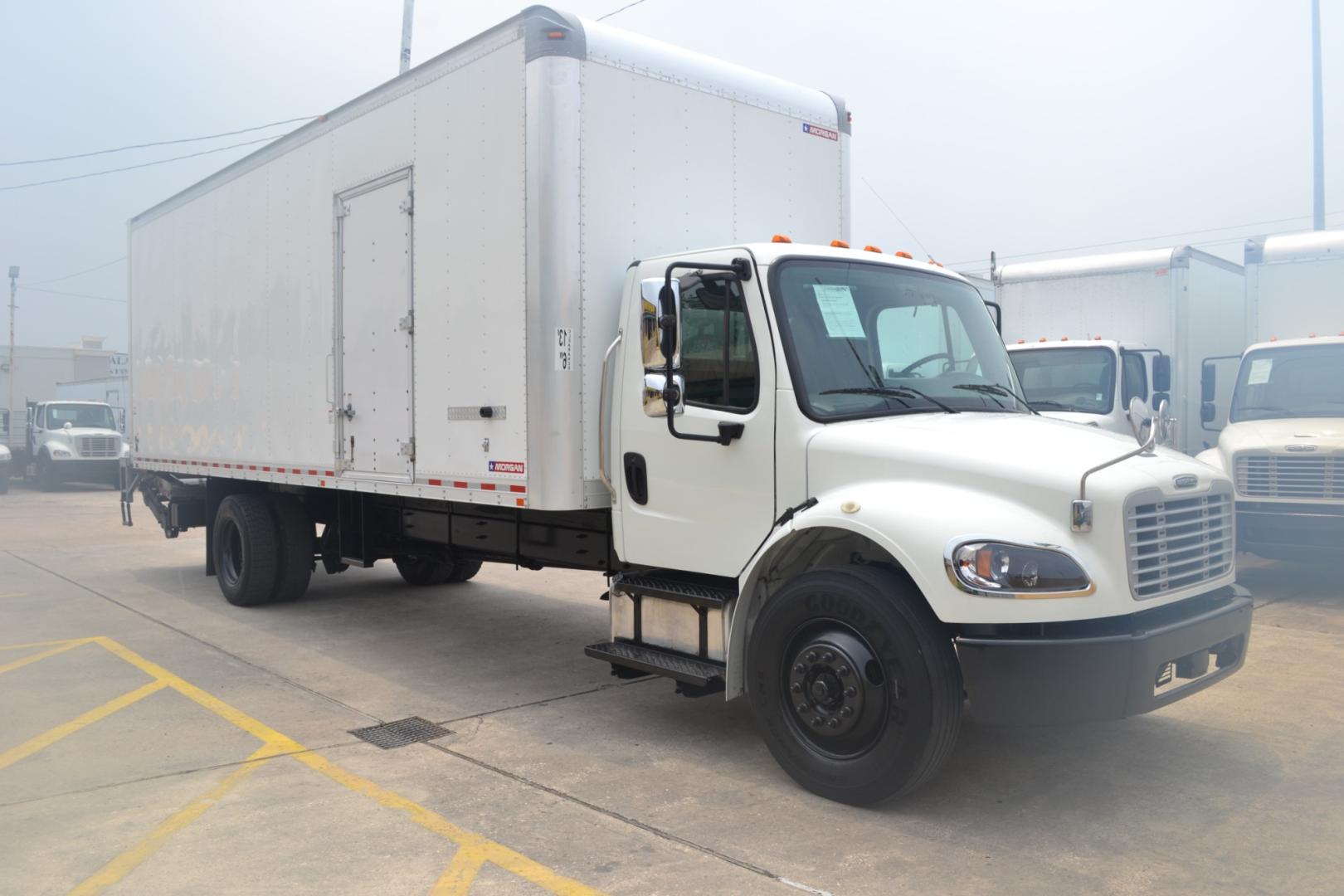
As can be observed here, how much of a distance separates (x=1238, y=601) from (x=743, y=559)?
2282 mm

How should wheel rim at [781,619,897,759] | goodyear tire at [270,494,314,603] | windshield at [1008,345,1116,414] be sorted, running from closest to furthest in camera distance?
1. wheel rim at [781,619,897,759]
2. goodyear tire at [270,494,314,603]
3. windshield at [1008,345,1116,414]

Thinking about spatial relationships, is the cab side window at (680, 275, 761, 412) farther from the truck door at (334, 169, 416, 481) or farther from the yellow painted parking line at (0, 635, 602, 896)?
the truck door at (334, 169, 416, 481)

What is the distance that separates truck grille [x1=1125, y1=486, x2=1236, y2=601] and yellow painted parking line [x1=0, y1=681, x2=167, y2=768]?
5456mm

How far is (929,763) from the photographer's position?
4.28 meters

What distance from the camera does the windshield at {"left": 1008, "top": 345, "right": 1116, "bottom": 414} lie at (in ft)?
36.2

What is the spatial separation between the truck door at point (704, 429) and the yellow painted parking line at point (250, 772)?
175 cm

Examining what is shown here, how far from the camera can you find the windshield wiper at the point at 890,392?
506 cm

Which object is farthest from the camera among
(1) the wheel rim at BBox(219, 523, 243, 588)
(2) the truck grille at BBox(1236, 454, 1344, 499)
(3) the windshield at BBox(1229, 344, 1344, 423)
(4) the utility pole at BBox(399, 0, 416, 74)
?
(4) the utility pole at BBox(399, 0, 416, 74)

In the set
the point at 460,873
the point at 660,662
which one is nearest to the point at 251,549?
the point at 660,662

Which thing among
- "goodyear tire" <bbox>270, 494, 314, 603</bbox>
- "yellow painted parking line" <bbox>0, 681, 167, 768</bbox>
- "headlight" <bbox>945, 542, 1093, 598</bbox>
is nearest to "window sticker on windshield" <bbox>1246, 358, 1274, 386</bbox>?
"headlight" <bbox>945, 542, 1093, 598</bbox>

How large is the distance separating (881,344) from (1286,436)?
22.4 ft

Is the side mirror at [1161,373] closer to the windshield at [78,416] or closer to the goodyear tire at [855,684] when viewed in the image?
the goodyear tire at [855,684]

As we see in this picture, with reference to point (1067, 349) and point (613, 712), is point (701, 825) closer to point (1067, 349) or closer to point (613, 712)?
point (613, 712)

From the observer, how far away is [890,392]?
5.12 meters
